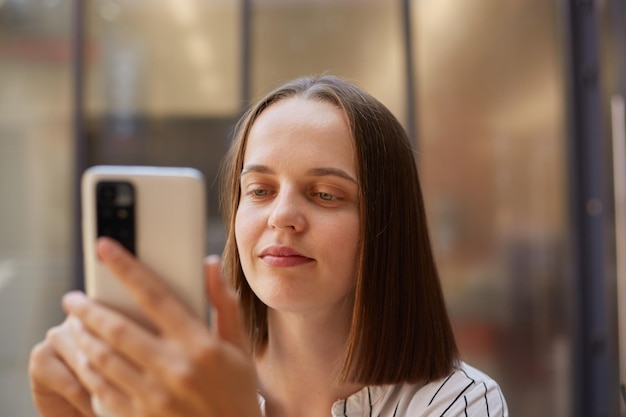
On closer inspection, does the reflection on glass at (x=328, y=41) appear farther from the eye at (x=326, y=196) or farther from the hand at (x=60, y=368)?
the hand at (x=60, y=368)

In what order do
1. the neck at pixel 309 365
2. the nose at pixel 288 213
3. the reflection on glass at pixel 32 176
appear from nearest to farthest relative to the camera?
1. the nose at pixel 288 213
2. the neck at pixel 309 365
3. the reflection on glass at pixel 32 176

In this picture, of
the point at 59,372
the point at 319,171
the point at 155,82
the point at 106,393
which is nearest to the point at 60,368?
the point at 59,372

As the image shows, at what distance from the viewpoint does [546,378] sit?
2.81 metres

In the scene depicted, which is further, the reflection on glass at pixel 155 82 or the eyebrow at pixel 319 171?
the reflection on glass at pixel 155 82

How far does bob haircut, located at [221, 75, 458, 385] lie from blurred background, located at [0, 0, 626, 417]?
5.82 ft

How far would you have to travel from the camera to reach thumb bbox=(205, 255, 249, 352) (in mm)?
598

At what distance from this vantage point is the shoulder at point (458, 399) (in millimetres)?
965

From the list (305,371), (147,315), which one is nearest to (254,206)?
(305,371)

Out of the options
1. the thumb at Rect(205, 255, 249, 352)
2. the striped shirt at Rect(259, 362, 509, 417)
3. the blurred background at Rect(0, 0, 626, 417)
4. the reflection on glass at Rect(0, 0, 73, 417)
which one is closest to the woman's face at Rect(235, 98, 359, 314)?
the striped shirt at Rect(259, 362, 509, 417)

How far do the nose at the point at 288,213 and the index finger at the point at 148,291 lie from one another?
1.07 ft

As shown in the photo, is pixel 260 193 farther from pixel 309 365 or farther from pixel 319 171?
pixel 309 365

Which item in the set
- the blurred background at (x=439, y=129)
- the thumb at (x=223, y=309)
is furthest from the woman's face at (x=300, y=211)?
the blurred background at (x=439, y=129)

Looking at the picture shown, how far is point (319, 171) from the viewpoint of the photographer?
3.08 ft

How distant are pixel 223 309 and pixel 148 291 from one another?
0.08m
